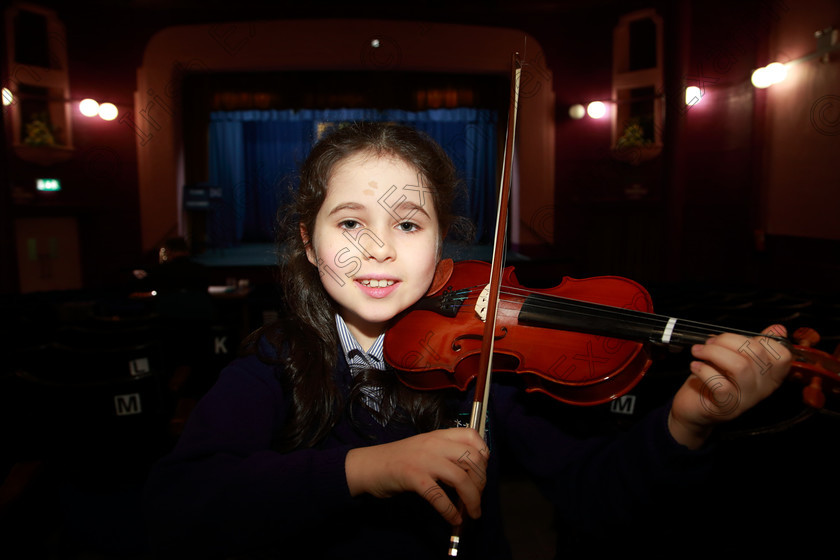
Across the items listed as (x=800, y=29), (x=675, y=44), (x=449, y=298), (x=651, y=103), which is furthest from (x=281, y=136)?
(x=449, y=298)

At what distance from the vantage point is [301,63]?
6.47 meters

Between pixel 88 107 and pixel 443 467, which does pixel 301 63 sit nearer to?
pixel 88 107

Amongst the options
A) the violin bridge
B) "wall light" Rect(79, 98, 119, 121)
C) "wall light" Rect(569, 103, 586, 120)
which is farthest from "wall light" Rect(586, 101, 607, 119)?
the violin bridge

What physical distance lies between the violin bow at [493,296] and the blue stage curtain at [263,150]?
5.99m

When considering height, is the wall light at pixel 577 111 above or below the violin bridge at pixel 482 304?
above

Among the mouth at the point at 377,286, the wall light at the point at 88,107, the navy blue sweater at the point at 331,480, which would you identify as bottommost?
the navy blue sweater at the point at 331,480

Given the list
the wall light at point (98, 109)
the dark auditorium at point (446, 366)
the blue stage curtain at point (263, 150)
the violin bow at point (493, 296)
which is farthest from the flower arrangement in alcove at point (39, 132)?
the violin bow at point (493, 296)

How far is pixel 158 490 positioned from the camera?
0.58 meters

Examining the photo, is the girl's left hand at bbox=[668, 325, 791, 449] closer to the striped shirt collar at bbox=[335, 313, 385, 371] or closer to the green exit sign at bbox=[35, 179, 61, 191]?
the striped shirt collar at bbox=[335, 313, 385, 371]

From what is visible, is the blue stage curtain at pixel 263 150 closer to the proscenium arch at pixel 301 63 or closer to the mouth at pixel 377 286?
the proscenium arch at pixel 301 63

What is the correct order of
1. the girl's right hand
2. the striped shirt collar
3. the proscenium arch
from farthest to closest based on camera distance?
the proscenium arch
the striped shirt collar
the girl's right hand

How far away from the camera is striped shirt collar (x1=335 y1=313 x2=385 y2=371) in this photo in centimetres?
75

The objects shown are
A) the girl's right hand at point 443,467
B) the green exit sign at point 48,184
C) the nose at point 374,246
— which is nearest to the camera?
the girl's right hand at point 443,467

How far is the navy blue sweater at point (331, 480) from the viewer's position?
1.84ft
